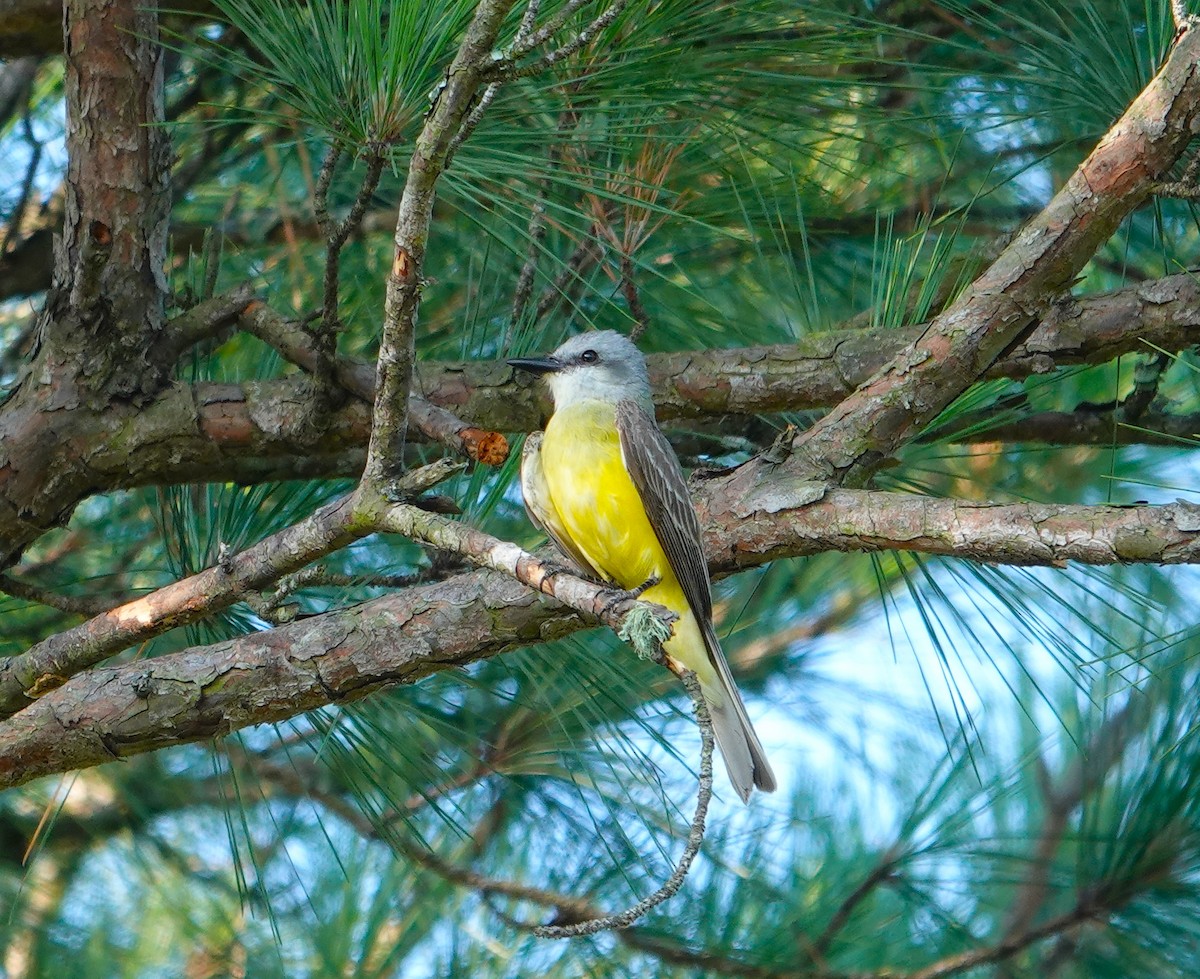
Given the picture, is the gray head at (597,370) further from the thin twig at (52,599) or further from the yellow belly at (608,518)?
the thin twig at (52,599)

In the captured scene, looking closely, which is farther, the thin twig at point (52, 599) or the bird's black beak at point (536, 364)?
the bird's black beak at point (536, 364)

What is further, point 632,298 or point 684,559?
point 632,298

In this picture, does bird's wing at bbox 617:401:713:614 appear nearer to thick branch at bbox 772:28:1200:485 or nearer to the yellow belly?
the yellow belly

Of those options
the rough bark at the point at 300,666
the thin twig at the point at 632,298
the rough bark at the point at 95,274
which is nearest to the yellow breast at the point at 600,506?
the thin twig at the point at 632,298

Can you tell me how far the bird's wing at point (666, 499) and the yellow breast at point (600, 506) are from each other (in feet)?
0.14

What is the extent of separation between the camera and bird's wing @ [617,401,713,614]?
2199mm

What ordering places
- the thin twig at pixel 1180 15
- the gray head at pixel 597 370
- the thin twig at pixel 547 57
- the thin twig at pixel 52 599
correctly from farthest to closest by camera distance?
the gray head at pixel 597 370
the thin twig at pixel 52 599
the thin twig at pixel 1180 15
the thin twig at pixel 547 57

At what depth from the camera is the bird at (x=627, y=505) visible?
2.39 meters

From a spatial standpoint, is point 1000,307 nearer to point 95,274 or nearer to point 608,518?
point 608,518

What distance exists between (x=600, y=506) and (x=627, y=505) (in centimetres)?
5

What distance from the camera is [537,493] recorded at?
8.20 ft

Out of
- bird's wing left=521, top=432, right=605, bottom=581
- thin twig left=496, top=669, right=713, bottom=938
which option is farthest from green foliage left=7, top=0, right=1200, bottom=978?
thin twig left=496, top=669, right=713, bottom=938

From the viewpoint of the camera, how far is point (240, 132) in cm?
327

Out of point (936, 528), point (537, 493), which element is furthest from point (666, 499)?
point (936, 528)
